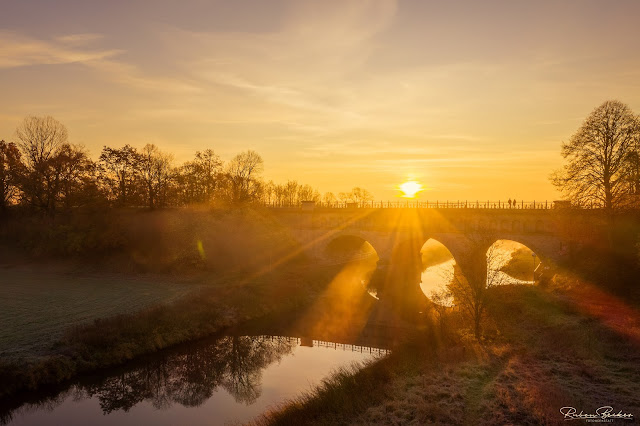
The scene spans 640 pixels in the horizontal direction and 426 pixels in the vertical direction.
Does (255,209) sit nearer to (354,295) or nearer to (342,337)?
(354,295)

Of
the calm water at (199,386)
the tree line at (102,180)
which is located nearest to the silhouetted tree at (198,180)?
the tree line at (102,180)

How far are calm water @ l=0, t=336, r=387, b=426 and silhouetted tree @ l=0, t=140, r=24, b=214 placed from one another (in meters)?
45.3

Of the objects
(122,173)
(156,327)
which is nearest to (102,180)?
(122,173)

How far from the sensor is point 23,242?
5272cm

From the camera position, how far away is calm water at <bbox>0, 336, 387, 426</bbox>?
59.4 ft

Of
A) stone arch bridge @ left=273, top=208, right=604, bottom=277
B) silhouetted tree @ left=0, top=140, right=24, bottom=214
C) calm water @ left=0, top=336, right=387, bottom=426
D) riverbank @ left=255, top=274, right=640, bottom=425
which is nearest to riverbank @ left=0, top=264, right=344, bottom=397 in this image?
calm water @ left=0, top=336, right=387, bottom=426

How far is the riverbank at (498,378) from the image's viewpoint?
49.8ft

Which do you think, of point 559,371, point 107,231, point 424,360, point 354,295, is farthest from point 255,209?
point 559,371

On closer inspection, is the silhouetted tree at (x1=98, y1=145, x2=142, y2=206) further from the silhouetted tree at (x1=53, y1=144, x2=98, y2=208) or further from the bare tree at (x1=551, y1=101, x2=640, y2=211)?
Answer: the bare tree at (x1=551, y1=101, x2=640, y2=211)

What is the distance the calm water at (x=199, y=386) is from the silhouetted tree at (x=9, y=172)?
45330mm
